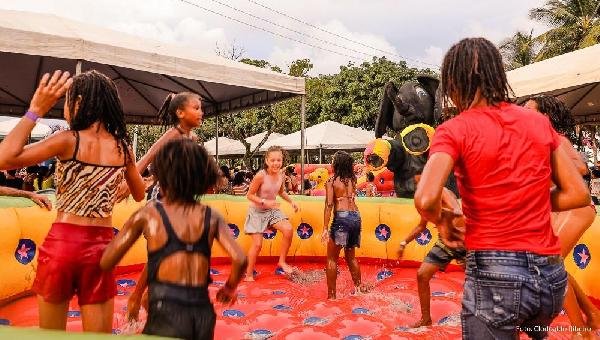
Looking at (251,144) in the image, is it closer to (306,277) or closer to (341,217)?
(306,277)

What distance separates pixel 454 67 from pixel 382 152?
4.33 metres

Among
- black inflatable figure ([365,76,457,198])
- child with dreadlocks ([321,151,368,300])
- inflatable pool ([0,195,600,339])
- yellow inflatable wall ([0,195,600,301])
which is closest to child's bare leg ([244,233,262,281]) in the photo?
inflatable pool ([0,195,600,339])

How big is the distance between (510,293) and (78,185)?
1910mm

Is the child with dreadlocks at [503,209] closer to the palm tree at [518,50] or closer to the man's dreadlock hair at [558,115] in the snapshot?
the man's dreadlock hair at [558,115]

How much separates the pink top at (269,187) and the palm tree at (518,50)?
26.1m

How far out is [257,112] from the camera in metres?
28.5

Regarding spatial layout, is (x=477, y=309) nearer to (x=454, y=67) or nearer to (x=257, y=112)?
(x=454, y=67)

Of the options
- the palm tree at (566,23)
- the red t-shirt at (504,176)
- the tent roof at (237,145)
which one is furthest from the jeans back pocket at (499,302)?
the palm tree at (566,23)

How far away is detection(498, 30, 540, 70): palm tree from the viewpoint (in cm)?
2890

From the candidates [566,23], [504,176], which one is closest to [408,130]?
[504,176]

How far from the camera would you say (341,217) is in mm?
5254

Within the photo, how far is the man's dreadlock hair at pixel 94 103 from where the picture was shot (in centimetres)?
237

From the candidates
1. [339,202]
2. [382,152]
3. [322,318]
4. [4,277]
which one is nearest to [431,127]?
[382,152]

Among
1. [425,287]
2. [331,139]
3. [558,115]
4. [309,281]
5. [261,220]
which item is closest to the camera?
[558,115]
